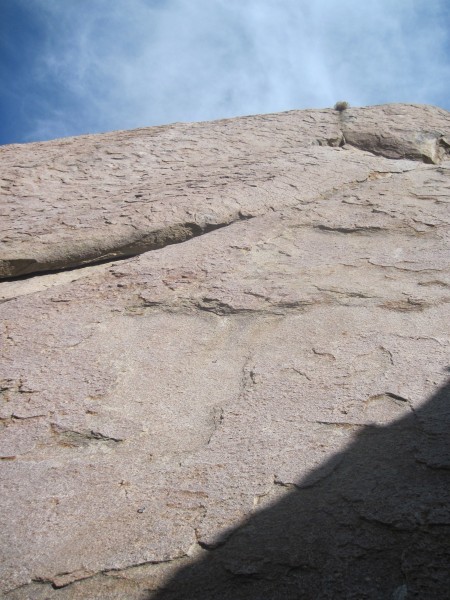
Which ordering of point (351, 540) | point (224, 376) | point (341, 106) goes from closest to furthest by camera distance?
point (351, 540) < point (224, 376) < point (341, 106)

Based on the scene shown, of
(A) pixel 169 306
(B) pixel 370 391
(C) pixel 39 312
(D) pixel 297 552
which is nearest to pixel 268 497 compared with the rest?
(D) pixel 297 552

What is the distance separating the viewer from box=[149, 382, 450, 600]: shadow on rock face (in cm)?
89

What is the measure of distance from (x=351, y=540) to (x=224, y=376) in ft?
2.27

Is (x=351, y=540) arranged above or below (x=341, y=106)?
below

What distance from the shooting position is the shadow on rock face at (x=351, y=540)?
0.89 m

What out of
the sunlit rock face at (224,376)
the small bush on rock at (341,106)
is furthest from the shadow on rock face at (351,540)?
the small bush on rock at (341,106)

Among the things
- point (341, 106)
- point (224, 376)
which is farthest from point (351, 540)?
point (341, 106)

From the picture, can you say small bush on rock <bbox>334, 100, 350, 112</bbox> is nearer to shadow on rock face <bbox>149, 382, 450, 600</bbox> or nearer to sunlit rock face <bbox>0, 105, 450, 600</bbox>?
sunlit rock face <bbox>0, 105, 450, 600</bbox>

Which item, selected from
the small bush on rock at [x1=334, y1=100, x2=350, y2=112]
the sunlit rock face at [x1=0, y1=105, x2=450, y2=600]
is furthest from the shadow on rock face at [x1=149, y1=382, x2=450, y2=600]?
the small bush on rock at [x1=334, y1=100, x2=350, y2=112]

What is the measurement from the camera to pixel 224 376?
62.1 inches

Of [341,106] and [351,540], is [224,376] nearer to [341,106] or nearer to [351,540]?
[351,540]

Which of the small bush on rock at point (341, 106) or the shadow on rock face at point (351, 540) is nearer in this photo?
the shadow on rock face at point (351, 540)

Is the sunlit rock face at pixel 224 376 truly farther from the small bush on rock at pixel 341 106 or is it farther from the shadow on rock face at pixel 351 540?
the small bush on rock at pixel 341 106

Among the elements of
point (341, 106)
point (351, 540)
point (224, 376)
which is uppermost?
point (341, 106)
